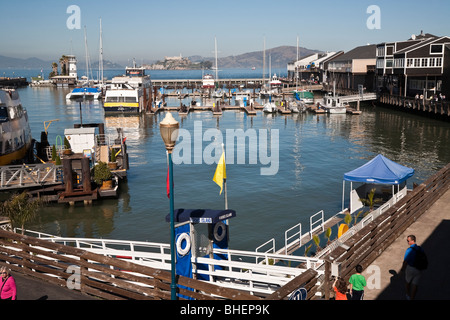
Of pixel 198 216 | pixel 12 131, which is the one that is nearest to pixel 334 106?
pixel 12 131

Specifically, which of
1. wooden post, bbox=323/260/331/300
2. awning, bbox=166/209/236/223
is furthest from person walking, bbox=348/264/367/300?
awning, bbox=166/209/236/223

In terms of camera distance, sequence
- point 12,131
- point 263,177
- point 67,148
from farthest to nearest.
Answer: point 263,177 < point 12,131 < point 67,148

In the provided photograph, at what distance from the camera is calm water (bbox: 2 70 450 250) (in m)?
25.2

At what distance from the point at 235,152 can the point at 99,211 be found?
827 inches

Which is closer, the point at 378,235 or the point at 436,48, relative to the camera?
the point at 378,235

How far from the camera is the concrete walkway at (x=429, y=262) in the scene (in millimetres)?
10102

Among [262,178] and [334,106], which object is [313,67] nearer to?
[334,106]

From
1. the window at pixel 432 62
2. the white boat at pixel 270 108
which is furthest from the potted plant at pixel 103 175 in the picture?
the window at pixel 432 62

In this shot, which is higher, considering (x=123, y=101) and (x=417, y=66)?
(x=417, y=66)

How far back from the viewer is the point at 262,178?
115 ft

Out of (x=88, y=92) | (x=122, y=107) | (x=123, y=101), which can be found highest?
(x=88, y=92)

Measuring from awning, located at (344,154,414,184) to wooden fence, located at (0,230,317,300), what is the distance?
12033mm

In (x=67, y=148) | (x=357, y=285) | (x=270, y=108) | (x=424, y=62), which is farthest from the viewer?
(x=270, y=108)

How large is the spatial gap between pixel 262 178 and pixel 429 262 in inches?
924
